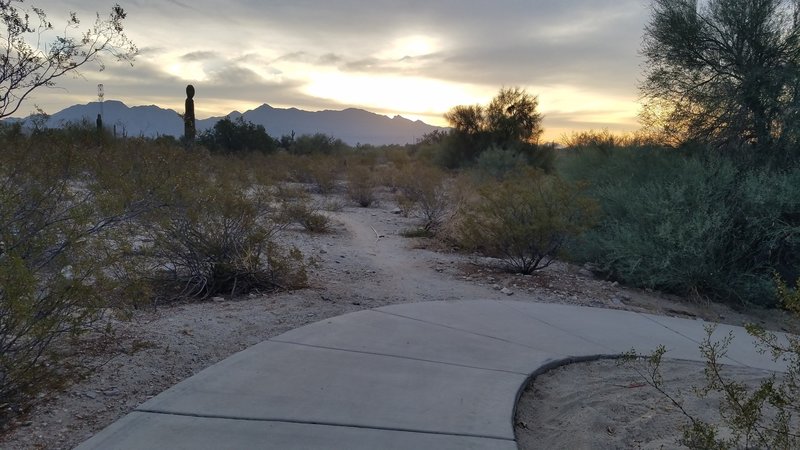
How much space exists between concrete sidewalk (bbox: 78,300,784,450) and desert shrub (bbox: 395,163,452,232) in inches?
325

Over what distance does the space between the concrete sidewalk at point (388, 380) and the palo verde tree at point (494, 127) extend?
94.0 feet

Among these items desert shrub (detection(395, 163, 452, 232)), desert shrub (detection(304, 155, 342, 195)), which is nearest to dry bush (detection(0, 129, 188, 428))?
desert shrub (detection(395, 163, 452, 232))

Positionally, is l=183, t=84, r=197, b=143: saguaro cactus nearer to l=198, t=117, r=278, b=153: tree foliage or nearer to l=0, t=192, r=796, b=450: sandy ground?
l=198, t=117, r=278, b=153: tree foliage

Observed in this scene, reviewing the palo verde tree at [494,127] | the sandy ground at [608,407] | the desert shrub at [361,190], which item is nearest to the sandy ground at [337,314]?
the sandy ground at [608,407]

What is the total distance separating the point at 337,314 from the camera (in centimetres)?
678

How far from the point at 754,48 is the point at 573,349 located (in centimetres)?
1049

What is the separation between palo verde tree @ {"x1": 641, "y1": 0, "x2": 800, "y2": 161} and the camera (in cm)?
1200

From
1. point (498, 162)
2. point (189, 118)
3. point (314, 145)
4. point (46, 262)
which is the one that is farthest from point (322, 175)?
point (314, 145)

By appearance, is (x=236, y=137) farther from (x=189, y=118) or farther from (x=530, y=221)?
(x=530, y=221)

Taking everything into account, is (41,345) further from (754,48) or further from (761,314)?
(754,48)

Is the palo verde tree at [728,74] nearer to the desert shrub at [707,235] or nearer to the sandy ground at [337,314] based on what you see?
the desert shrub at [707,235]

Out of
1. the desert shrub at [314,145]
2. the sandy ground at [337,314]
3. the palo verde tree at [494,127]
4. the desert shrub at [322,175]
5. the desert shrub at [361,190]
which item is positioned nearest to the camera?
the sandy ground at [337,314]

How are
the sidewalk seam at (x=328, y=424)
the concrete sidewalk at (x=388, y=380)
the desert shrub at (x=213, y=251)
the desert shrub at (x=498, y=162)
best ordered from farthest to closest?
the desert shrub at (x=498, y=162) < the desert shrub at (x=213, y=251) < the sidewalk seam at (x=328, y=424) < the concrete sidewalk at (x=388, y=380)

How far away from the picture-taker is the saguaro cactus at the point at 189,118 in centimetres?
2403
